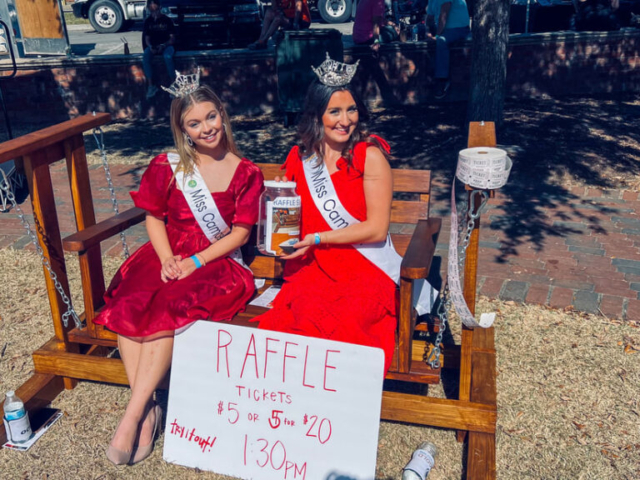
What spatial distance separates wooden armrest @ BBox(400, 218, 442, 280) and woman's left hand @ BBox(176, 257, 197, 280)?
1.00m

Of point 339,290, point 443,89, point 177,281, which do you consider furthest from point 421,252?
point 443,89

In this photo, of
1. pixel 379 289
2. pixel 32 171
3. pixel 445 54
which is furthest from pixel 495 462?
pixel 445 54

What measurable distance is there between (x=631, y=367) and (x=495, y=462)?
1.29m

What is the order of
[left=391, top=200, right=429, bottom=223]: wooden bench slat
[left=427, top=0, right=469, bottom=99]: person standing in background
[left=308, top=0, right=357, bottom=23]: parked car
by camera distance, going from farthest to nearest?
1. [left=308, top=0, right=357, bottom=23]: parked car
2. [left=427, top=0, right=469, bottom=99]: person standing in background
3. [left=391, top=200, right=429, bottom=223]: wooden bench slat

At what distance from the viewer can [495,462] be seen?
2842 millimetres

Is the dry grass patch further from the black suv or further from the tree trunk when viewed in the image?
the black suv

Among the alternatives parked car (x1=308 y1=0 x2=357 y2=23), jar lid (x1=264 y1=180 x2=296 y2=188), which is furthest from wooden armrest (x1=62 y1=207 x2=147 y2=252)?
parked car (x1=308 y1=0 x2=357 y2=23)

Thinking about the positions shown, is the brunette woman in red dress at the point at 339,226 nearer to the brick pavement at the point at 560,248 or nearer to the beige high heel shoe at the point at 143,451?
the beige high heel shoe at the point at 143,451

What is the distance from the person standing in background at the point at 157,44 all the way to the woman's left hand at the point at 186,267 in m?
7.22

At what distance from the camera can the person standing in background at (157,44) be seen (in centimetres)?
965

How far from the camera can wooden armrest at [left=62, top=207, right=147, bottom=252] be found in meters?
3.13

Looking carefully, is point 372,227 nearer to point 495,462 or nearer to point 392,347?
point 392,347

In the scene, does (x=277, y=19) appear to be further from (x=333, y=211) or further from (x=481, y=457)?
(x=481, y=457)

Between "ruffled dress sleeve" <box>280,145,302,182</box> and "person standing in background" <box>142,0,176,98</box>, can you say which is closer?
"ruffled dress sleeve" <box>280,145,302,182</box>
